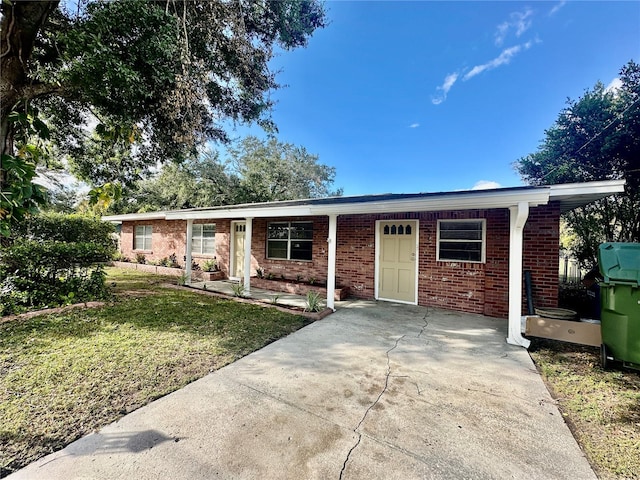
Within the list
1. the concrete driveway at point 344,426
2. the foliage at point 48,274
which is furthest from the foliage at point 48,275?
the concrete driveway at point 344,426

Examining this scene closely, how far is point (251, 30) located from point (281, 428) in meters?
7.26

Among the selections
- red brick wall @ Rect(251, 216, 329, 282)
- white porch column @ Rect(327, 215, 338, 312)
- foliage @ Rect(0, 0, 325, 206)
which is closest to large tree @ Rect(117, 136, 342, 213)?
red brick wall @ Rect(251, 216, 329, 282)

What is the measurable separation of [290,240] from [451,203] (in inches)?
221

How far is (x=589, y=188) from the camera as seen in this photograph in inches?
164

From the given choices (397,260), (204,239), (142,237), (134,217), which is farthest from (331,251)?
(142,237)

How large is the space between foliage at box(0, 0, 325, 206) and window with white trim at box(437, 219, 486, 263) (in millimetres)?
5620

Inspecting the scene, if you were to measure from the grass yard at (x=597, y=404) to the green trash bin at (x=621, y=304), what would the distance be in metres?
0.26

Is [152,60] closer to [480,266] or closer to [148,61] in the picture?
[148,61]

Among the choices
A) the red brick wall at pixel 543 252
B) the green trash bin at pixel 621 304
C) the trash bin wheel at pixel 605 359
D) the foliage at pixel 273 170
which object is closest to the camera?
the green trash bin at pixel 621 304

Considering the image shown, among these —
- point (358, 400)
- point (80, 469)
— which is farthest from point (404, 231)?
point (80, 469)

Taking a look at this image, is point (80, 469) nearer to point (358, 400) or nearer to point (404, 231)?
point (358, 400)

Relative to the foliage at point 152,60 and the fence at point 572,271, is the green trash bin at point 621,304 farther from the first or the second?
the fence at point 572,271

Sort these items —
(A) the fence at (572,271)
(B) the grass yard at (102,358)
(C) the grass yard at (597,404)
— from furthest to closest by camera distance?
1. (A) the fence at (572,271)
2. (B) the grass yard at (102,358)
3. (C) the grass yard at (597,404)

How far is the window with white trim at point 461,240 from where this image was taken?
632cm
